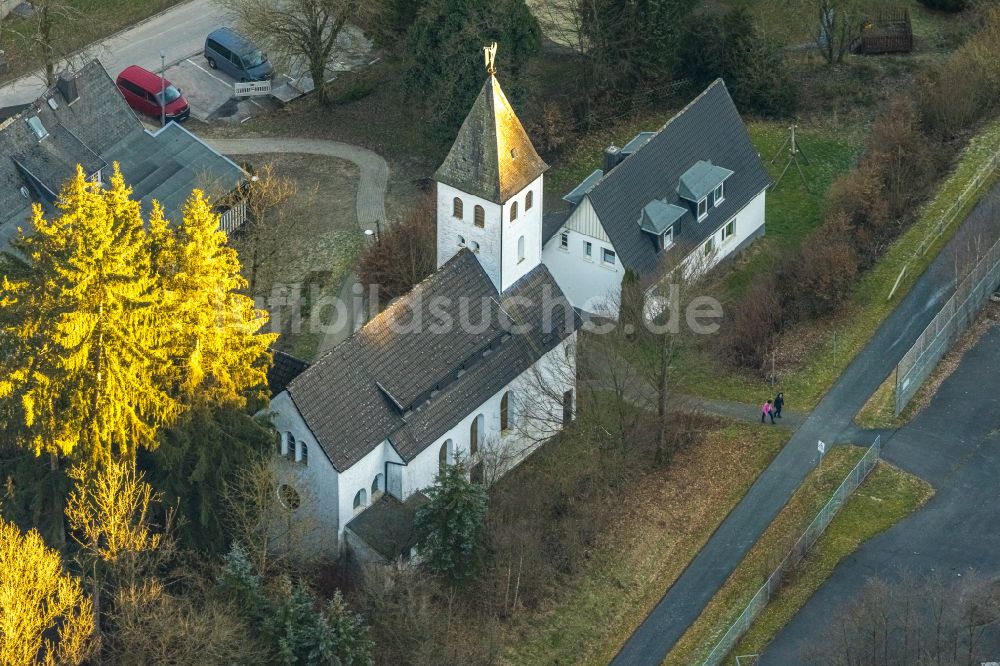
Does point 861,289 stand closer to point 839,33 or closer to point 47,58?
point 839,33

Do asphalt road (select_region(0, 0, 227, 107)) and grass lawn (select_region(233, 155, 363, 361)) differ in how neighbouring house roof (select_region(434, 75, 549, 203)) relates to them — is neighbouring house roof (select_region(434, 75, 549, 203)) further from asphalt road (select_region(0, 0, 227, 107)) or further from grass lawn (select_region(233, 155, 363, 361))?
asphalt road (select_region(0, 0, 227, 107))

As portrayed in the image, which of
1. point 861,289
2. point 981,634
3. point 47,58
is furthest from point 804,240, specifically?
point 47,58

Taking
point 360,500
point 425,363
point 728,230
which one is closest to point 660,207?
point 728,230

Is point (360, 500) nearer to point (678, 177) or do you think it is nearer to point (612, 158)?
point (612, 158)

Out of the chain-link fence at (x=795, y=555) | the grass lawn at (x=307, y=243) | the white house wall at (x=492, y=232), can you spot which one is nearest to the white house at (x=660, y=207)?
the white house wall at (x=492, y=232)

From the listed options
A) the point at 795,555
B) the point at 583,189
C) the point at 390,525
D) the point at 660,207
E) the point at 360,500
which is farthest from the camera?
the point at 583,189

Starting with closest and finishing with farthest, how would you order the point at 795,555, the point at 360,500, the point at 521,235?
the point at 795,555
the point at 360,500
the point at 521,235
